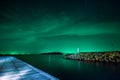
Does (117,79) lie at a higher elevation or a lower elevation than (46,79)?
lower

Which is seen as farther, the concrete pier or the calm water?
the calm water

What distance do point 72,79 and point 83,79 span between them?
39.3 inches

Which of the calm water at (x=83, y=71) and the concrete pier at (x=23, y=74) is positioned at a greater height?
the concrete pier at (x=23, y=74)

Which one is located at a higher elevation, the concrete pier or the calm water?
the concrete pier

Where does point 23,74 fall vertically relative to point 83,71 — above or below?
above

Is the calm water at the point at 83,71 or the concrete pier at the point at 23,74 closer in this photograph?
the concrete pier at the point at 23,74

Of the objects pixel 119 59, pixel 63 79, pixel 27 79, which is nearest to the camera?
pixel 27 79

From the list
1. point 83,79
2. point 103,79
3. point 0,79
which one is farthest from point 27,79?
point 103,79

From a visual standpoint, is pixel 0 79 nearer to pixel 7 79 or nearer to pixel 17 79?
pixel 7 79

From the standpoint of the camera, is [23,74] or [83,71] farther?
[83,71]

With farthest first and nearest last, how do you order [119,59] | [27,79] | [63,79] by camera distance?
[119,59]
[63,79]
[27,79]

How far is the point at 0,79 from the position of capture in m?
6.89

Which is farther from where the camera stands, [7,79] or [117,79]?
[117,79]

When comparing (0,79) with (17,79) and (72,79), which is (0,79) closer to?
(17,79)
